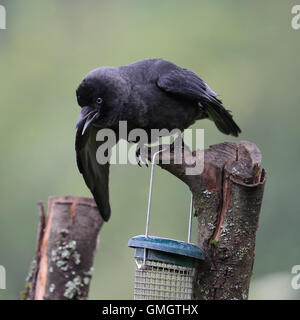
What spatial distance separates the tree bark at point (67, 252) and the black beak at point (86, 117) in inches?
35.0

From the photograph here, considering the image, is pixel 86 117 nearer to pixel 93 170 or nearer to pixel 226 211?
pixel 93 170

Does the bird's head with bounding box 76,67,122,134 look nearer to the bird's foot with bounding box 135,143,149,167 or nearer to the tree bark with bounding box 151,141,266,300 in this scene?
the bird's foot with bounding box 135,143,149,167

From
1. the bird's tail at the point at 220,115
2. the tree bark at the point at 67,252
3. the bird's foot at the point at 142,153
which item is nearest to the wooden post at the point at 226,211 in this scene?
the bird's foot at the point at 142,153

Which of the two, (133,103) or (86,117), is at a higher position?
(133,103)

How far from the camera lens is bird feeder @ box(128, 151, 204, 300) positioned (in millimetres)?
3773

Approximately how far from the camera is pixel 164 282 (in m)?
4.05

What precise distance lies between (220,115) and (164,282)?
2143 millimetres

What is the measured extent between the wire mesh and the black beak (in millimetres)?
1510

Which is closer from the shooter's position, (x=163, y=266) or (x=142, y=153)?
(x=163, y=266)

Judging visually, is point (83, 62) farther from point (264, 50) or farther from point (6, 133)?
point (264, 50)

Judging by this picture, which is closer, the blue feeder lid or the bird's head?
the blue feeder lid

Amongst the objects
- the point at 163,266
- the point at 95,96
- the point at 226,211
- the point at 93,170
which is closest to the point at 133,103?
the point at 95,96

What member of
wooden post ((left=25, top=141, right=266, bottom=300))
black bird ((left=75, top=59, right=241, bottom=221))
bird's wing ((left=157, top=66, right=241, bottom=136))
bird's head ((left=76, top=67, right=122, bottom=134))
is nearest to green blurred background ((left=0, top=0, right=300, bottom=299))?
bird's wing ((left=157, top=66, right=241, bottom=136))
